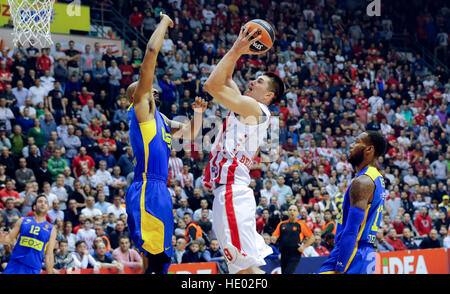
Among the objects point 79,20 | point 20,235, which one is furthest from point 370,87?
point 20,235

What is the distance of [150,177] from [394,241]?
10.2 metres

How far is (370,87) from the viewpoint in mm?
20156

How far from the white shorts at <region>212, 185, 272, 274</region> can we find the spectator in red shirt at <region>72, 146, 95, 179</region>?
26.9 ft

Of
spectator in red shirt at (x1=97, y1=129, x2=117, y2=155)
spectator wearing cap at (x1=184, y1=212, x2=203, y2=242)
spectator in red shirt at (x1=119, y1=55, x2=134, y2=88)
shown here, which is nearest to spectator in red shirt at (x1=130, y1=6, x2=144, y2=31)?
spectator in red shirt at (x1=119, y1=55, x2=134, y2=88)

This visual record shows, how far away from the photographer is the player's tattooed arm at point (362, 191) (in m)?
5.10

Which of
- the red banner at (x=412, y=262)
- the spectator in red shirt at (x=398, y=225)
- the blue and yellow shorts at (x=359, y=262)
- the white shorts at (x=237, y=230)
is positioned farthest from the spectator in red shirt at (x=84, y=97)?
the blue and yellow shorts at (x=359, y=262)

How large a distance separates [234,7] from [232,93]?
15.6 meters

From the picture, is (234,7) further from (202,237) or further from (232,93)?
(232,93)

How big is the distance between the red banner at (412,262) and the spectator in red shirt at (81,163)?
6.21 metres

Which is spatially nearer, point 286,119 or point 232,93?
point 232,93

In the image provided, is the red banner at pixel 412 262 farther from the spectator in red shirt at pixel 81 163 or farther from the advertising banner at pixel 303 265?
the spectator in red shirt at pixel 81 163

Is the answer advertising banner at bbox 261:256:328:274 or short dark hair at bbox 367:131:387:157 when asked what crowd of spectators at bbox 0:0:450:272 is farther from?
short dark hair at bbox 367:131:387:157

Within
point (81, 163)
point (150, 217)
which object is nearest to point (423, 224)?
point (81, 163)

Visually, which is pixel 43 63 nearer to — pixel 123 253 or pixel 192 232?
pixel 192 232
